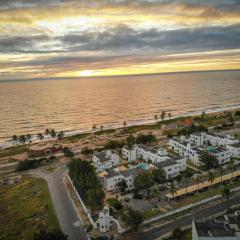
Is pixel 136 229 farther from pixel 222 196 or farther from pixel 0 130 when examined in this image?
pixel 0 130

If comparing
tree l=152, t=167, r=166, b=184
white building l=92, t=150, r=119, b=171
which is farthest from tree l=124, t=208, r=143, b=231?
white building l=92, t=150, r=119, b=171

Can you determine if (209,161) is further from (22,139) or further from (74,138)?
(22,139)

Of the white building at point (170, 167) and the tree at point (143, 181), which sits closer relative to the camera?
the tree at point (143, 181)

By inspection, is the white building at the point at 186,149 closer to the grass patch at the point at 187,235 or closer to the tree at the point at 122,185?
the tree at the point at 122,185

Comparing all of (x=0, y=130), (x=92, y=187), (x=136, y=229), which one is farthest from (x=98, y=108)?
(x=136, y=229)

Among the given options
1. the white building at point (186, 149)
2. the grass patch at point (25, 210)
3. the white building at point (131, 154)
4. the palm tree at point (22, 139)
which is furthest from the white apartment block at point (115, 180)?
the palm tree at point (22, 139)

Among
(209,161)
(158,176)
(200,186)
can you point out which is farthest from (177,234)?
(209,161)
